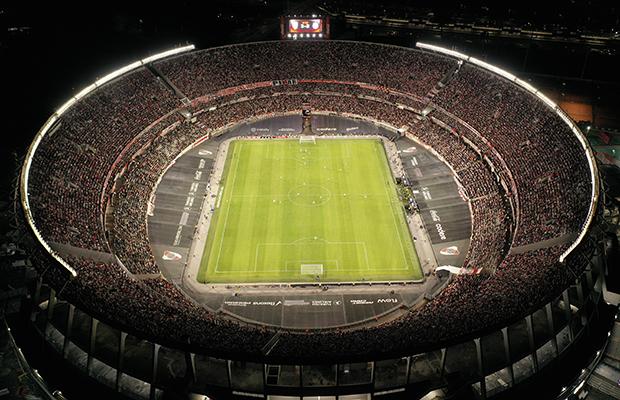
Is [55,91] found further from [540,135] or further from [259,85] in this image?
[540,135]

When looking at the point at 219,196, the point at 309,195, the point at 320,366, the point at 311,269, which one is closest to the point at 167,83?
the point at 219,196

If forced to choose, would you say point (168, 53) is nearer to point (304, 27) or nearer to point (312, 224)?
point (304, 27)

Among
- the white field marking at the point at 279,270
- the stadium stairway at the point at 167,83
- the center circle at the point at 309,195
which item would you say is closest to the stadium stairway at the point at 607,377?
the white field marking at the point at 279,270

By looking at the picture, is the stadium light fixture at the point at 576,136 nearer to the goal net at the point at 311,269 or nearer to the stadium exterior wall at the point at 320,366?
the stadium exterior wall at the point at 320,366

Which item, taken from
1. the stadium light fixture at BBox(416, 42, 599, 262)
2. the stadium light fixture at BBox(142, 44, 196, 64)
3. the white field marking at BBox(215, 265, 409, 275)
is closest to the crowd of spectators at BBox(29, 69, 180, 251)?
the stadium light fixture at BBox(142, 44, 196, 64)

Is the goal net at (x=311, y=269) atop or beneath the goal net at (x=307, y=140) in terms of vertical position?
beneath

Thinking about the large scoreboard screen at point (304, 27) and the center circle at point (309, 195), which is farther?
the large scoreboard screen at point (304, 27)

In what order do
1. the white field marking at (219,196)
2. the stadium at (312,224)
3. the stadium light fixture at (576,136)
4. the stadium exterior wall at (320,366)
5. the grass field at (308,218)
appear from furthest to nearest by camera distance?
the white field marking at (219,196)
the grass field at (308,218)
the stadium light fixture at (576,136)
the stadium at (312,224)
the stadium exterior wall at (320,366)

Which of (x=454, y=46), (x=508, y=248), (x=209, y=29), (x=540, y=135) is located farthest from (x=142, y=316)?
(x=454, y=46)
